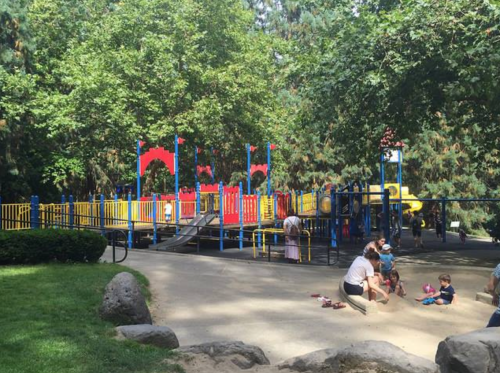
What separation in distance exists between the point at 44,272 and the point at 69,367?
6172 millimetres

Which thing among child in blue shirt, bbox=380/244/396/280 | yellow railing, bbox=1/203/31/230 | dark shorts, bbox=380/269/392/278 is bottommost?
dark shorts, bbox=380/269/392/278

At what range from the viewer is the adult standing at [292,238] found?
1734cm

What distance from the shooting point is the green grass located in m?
6.36

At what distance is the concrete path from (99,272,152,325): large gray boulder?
0.74 meters

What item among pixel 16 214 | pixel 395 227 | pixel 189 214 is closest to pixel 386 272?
→ pixel 189 214

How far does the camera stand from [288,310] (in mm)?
10797

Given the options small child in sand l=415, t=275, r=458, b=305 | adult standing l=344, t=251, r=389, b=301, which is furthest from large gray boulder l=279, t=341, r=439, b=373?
small child in sand l=415, t=275, r=458, b=305

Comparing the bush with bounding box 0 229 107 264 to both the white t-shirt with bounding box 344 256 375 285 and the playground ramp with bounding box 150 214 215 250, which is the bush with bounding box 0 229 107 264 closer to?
the playground ramp with bounding box 150 214 215 250

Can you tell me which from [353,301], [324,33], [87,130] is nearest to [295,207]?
[324,33]

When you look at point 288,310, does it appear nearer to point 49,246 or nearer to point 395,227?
point 49,246

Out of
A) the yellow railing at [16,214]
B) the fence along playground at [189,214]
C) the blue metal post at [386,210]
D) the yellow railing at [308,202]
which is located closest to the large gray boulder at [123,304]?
the blue metal post at [386,210]

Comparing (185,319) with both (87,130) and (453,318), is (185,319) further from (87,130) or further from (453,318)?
(87,130)

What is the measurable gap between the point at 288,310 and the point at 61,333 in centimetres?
458

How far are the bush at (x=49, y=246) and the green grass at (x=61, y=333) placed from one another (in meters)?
1.81
